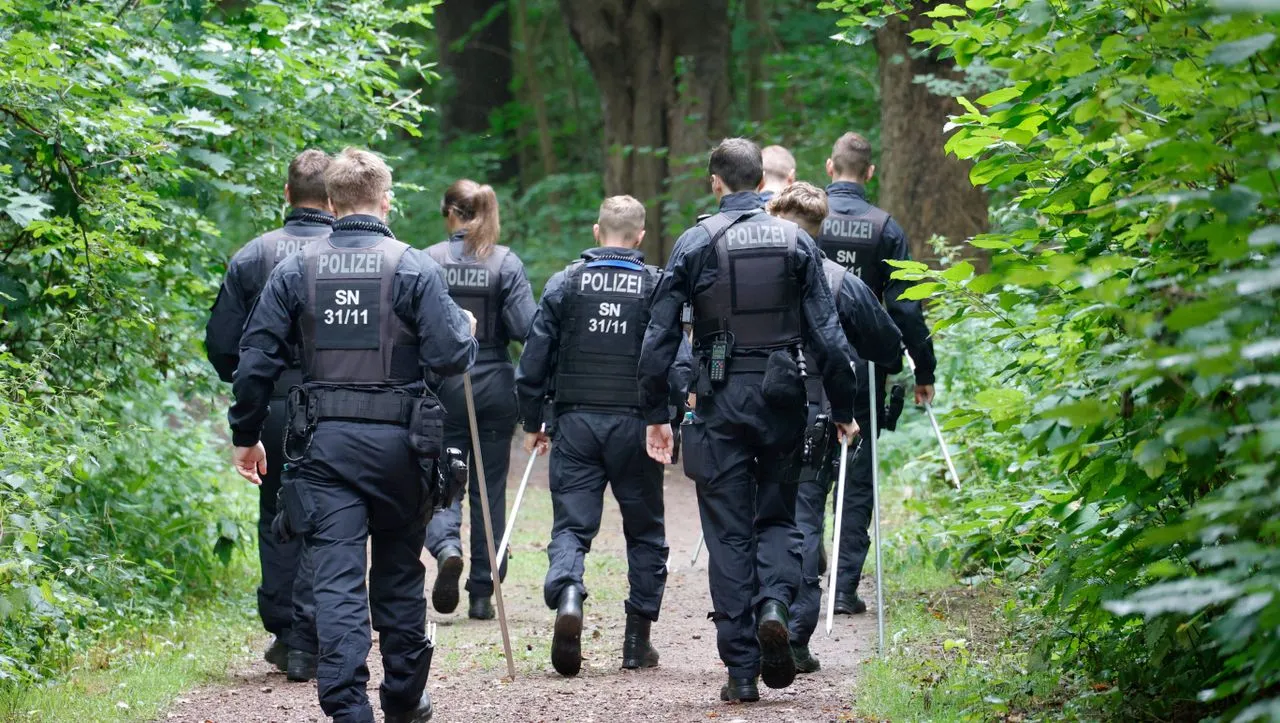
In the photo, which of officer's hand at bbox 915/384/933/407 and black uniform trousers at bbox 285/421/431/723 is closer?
black uniform trousers at bbox 285/421/431/723

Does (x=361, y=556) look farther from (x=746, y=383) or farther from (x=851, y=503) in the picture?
(x=851, y=503)

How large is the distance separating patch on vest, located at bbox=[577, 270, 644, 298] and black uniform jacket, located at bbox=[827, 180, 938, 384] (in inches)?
52.3

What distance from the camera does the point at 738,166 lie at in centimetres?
620

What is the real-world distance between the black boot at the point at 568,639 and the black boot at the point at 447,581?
1.27 metres

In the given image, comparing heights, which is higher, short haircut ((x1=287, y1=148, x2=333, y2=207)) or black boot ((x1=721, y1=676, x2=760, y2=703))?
short haircut ((x1=287, y1=148, x2=333, y2=207))

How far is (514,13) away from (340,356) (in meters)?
19.6

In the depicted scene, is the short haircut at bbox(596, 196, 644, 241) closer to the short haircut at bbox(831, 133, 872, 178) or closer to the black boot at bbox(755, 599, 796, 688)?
the short haircut at bbox(831, 133, 872, 178)

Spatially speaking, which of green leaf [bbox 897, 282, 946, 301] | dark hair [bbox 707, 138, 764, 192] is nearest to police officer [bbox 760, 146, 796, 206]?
dark hair [bbox 707, 138, 764, 192]

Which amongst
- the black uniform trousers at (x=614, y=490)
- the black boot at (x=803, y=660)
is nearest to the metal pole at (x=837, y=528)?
the black boot at (x=803, y=660)

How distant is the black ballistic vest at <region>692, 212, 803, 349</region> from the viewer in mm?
6035

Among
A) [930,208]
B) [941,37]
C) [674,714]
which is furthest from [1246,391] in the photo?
[930,208]

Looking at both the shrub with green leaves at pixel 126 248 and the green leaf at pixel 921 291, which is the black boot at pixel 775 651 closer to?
the green leaf at pixel 921 291

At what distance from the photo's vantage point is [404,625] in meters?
5.41

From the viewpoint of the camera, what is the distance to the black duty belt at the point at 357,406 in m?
5.25
